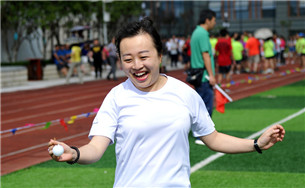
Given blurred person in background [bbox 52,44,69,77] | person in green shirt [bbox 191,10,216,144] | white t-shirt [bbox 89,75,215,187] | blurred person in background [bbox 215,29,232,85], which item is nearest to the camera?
white t-shirt [bbox 89,75,215,187]

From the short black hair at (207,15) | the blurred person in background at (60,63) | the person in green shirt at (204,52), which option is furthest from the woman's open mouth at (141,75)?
the blurred person in background at (60,63)

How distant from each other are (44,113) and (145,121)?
1293 centimetres

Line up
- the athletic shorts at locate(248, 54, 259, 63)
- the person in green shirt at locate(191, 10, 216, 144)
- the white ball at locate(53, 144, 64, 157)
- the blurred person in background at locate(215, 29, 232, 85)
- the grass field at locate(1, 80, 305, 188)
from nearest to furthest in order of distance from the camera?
the white ball at locate(53, 144, 64, 157) → the grass field at locate(1, 80, 305, 188) → the person in green shirt at locate(191, 10, 216, 144) → the blurred person in background at locate(215, 29, 232, 85) → the athletic shorts at locate(248, 54, 259, 63)

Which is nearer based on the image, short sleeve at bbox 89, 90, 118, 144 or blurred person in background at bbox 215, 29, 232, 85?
short sleeve at bbox 89, 90, 118, 144

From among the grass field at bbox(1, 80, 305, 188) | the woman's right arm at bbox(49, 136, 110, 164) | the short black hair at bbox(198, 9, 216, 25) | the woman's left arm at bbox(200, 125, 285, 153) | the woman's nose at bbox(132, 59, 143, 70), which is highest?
the short black hair at bbox(198, 9, 216, 25)

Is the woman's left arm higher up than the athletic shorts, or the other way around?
the woman's left arm

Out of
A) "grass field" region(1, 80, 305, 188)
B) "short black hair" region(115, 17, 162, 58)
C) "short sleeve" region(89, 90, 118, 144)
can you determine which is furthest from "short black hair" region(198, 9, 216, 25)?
"short sleeve" region(89, 90, 118, 144)

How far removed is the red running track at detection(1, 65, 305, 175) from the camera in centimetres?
975

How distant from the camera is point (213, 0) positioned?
85250mm

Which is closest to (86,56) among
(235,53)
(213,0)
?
(235,53)

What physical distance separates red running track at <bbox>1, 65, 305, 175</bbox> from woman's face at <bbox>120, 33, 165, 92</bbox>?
18.1 feet

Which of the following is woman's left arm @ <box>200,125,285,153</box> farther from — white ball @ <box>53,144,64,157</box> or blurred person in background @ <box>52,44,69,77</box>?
blurred person in background @ <box>52,44,69,77</box>

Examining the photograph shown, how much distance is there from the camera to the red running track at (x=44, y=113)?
975 cm

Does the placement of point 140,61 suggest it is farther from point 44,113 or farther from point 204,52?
point 44,113
